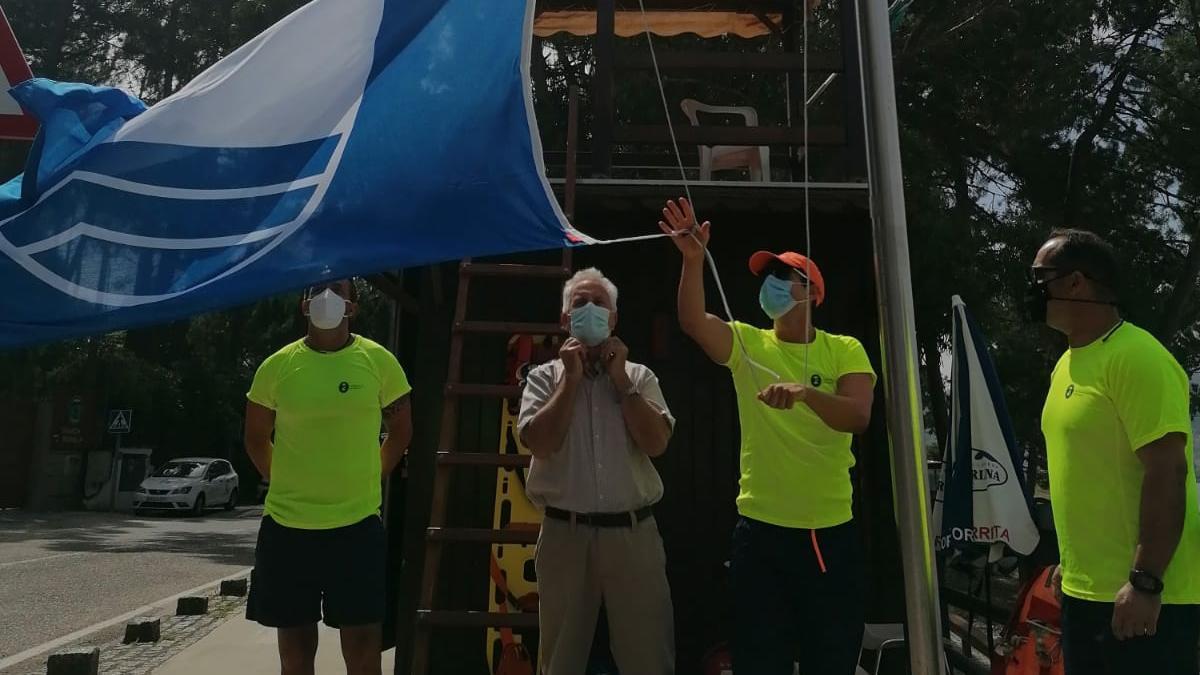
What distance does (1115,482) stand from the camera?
2.78 meters

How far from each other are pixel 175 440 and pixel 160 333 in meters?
3.64

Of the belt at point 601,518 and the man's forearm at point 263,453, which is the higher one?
the man's forearm at point 263,453

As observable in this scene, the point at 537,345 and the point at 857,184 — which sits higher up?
the point at 857,184

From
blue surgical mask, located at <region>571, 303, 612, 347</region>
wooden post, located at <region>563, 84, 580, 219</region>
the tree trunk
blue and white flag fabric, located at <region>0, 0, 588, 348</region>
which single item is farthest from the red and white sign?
the tree trunk

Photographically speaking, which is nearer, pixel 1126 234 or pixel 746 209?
pixel 746 209

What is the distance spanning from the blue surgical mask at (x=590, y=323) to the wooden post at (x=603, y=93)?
206cm

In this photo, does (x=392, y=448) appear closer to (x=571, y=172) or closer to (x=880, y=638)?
(x=571, y=172)

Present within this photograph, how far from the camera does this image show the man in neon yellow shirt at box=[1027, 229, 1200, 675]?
2639mm

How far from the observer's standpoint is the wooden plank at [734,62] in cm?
556

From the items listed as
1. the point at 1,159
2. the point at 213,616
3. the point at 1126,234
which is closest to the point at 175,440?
the point at 1,159

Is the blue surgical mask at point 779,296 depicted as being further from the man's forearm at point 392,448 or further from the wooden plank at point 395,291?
the wooden plank at point 395,291

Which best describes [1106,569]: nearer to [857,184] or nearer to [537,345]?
[857,184]

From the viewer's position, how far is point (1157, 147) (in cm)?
1234

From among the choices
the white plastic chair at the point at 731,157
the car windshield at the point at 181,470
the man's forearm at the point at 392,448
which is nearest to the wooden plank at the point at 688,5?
the white plastic chair at the point at 731,157
